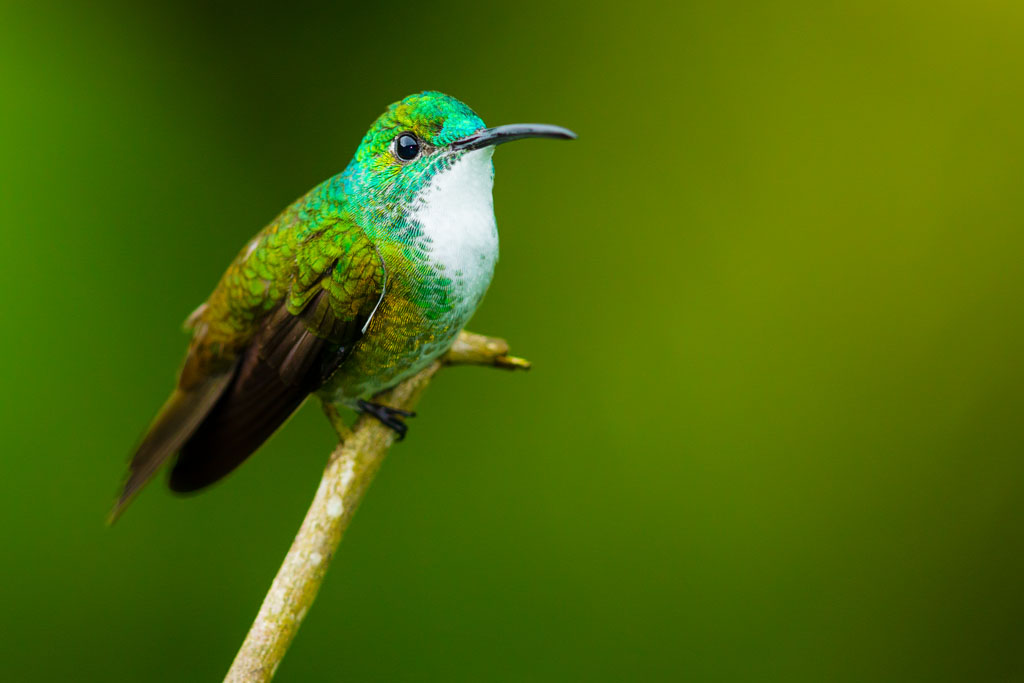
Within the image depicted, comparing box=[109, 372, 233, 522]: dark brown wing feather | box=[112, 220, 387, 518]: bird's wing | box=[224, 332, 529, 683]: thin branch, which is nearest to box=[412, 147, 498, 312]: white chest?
box=[112, 220, 387, 518]: bird's wing

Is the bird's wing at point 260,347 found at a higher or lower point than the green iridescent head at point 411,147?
lower

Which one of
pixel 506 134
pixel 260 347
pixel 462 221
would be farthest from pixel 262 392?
pixel 506 134

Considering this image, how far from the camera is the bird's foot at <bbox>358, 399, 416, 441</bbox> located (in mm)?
2387

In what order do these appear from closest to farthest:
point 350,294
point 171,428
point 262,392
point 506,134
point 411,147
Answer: point 506,134 < point 411,147 < point 350,294 < point 262,392 < point 171,428

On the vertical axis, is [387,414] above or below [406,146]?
below

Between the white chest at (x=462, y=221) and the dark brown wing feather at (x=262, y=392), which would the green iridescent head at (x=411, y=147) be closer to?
the white chest at (x=462, y=221)

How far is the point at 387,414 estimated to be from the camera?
7.96 feet

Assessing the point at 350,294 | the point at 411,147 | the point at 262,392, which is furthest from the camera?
the point at 262,392

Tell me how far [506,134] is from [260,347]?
0.78 metres

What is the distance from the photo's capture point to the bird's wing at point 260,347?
2133 millimetres

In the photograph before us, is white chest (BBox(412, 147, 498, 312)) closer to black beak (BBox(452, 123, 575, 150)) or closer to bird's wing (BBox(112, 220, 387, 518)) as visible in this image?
black beak (BBox(452, 123, 575, 150))

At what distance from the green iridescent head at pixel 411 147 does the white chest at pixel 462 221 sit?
0.03 m

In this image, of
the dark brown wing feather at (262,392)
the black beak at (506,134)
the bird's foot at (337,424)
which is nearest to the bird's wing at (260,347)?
the dark brown wing feather at (262,392)

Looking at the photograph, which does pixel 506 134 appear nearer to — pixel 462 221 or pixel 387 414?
pixel 462 221
